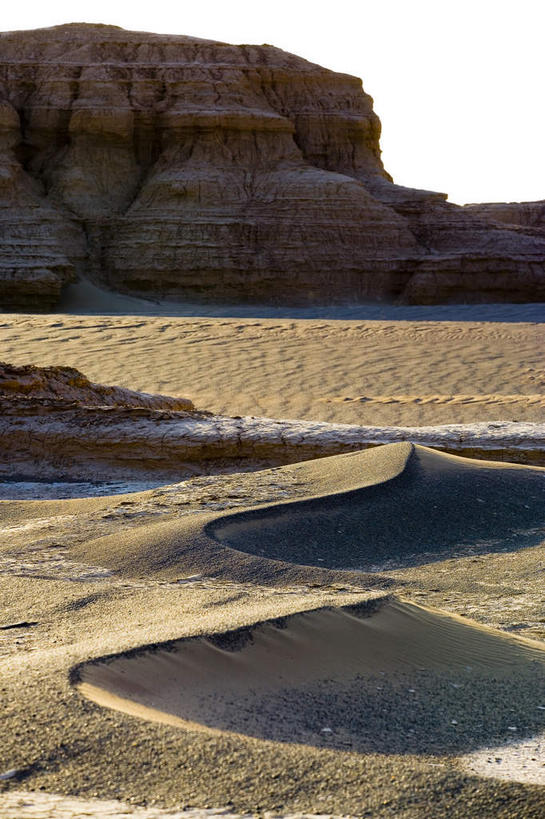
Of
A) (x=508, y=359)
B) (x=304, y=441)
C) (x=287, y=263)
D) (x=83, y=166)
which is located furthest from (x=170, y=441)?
(x=83, y=166)

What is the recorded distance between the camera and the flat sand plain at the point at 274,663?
2.08 m

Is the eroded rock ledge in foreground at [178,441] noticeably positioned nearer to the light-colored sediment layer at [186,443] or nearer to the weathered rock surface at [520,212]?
the light-colored sediment layer at [186,443]

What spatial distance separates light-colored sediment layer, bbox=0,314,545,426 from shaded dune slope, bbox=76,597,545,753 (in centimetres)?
658

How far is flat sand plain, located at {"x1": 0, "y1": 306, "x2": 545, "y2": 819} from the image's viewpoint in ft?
6.83

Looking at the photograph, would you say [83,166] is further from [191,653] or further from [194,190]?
[191,653]

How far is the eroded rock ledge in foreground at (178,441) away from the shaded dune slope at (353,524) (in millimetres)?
1190

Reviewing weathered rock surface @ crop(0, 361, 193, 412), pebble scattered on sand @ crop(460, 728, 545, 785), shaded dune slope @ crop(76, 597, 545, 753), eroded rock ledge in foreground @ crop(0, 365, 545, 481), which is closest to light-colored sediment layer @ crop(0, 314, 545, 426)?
weathered rock surface @ crop(0, 361, 193, 412)

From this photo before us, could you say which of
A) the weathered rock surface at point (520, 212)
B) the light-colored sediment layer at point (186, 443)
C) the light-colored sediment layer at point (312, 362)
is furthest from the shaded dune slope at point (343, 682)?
the weathered rock surface at point (520, 212)

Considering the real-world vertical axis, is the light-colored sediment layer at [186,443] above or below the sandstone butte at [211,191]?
below

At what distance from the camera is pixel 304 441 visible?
22.3 feet

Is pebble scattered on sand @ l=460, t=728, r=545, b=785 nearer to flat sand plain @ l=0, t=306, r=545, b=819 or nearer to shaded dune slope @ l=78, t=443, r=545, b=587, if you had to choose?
flat sand plain @ l=0, t=306, r=545, b=819

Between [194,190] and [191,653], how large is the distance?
2497 centimetres

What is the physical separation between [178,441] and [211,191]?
20.8 meters

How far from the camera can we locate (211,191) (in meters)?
26.7
